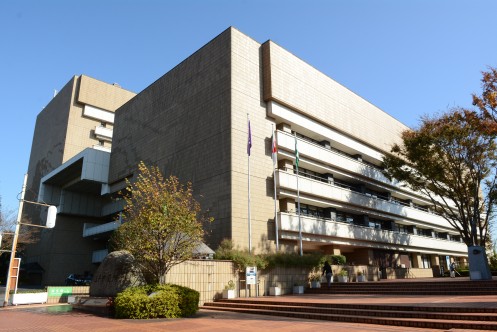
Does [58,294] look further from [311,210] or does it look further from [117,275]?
[311,210]

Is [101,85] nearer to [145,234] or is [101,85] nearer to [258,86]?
[258,86]

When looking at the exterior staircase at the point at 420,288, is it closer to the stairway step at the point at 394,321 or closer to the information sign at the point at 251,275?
the information sign at the point at 251,275

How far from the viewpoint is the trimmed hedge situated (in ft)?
48.5

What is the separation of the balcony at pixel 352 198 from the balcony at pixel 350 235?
230cm

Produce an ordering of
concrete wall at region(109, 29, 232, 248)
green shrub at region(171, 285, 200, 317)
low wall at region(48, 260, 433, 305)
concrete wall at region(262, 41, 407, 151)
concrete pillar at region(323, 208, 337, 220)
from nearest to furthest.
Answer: green shrub at region(171, 285, 200, 317) → low wall at region(48, 260, 433, 305) → concrete wall at region(109, 29, 232, 248) → concrete wall at region(262, 41, 407, 151) → concrete pillar at region(323, 208, 337, 220)

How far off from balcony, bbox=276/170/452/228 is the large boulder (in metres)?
15.2

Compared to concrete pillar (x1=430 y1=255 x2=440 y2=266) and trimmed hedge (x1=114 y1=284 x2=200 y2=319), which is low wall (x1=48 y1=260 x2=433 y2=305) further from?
concrete pillar (x1=430 y1=255 x2=440 y2=266)

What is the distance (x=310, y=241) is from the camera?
105 ft

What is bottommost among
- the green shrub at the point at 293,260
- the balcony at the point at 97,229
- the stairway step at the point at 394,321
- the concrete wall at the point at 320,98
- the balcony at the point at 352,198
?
the stairway step at the point at 394,321

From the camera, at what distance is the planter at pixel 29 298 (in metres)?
21.0

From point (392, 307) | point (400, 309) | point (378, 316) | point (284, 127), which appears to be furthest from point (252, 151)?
point (400, 309)

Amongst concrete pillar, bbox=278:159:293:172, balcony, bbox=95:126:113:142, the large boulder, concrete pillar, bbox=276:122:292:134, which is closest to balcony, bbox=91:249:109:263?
balcony, bbox=95:126:113:142

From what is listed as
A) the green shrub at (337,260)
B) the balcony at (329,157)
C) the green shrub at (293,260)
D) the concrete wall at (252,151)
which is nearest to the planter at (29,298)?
the concrete wall at (252,151)

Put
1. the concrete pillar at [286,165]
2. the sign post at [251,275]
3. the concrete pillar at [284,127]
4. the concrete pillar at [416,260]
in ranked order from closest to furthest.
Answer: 1. the sign post at [251,275]
2. the concrete pillar at [286,165]
3. the concrete pillar at [284,127]
4. the concrete pillar at [416,260]
